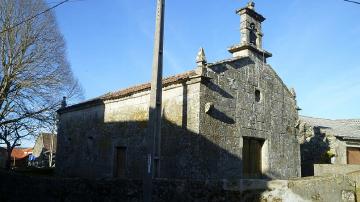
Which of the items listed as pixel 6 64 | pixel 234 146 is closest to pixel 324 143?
pixel 234 146

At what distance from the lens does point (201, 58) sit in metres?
12.5

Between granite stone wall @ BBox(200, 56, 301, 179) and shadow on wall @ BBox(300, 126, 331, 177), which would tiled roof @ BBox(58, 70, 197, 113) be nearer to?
granite stone wall @ BBox(200, 56, 301, 179)

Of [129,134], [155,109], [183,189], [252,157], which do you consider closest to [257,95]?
[252,157]

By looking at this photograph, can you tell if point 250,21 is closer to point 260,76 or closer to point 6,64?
point 260,76

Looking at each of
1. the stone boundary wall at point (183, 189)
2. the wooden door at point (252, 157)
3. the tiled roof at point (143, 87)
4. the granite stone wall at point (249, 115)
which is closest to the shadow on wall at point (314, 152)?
the granite stone wall at point (249, 115)

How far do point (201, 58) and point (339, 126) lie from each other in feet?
55.9

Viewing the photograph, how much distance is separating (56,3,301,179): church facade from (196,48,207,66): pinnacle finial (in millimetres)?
37

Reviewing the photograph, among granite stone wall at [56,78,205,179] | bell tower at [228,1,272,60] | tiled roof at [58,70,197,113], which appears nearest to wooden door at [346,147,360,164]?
bell tower at [228,1,272,60]

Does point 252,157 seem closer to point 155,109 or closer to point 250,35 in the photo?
point 250,35

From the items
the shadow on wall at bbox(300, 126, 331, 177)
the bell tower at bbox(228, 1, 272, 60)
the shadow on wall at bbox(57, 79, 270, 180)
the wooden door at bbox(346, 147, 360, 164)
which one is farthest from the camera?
the wooden door at bbox(346, 147, 360, 164)

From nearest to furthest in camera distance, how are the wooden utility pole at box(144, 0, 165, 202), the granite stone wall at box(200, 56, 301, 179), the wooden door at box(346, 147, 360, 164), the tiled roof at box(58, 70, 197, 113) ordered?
Result: the wooden utility pole at box(144, 0, 165, 202)
the granite stone wall at box(200, 56, 301, 179)
the tiled roof at box(58, 70, 197, 113)
the wooden door at box(346, 147, 360, 164)

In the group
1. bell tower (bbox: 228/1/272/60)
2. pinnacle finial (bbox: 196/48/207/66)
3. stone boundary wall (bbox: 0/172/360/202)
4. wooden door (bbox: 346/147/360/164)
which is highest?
bell tower (bbox: 228/1/272/60)

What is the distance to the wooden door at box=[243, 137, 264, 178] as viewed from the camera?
13.8m

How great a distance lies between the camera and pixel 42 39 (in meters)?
20.8
